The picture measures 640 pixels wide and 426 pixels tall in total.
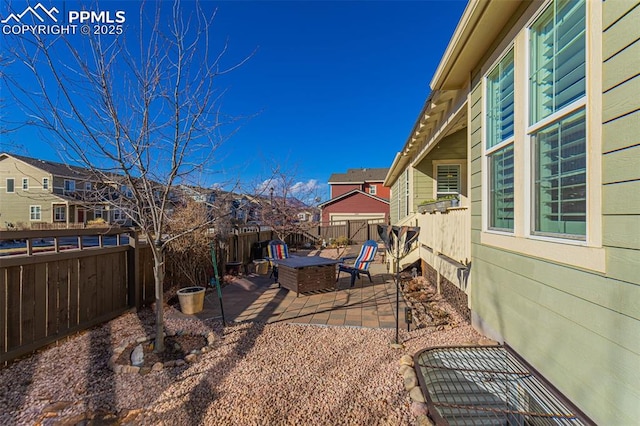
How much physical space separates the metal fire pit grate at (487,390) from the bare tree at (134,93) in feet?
9.68

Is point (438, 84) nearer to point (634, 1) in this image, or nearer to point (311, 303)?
point (634, 1)

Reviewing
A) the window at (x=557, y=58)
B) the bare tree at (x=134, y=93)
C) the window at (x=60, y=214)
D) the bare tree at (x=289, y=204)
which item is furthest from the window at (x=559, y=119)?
the window at (x=60, y=214)

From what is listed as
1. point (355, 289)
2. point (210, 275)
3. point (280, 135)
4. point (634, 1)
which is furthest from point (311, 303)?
point (280, 135)

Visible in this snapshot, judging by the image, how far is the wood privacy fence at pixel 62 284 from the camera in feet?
10.5

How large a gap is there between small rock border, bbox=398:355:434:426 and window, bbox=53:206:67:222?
31197mm

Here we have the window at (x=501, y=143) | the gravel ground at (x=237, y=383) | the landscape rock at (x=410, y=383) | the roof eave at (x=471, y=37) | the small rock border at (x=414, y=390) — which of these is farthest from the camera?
the window at (x=501, y=143)

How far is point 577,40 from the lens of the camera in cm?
207

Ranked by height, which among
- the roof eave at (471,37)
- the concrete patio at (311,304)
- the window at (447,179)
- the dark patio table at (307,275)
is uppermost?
the roof eave at (471,37)

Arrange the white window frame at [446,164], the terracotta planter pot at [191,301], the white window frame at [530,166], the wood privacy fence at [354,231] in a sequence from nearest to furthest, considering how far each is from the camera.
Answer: the white window frame at [530,166], the terracotta planter pot at [191,301], the white window frame at [446,164], the wood privacy fence at [354,231]

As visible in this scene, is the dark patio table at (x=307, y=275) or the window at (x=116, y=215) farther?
the dark patio table at (x=307, y=275)

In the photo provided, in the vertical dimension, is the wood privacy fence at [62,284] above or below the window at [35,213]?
below

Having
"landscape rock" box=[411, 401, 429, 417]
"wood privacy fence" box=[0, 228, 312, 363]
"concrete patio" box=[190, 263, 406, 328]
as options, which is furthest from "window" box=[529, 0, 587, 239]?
"wood privacy fence" box=[0, 228, 312, 363]

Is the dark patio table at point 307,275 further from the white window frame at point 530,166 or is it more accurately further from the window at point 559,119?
the window at point 559,119

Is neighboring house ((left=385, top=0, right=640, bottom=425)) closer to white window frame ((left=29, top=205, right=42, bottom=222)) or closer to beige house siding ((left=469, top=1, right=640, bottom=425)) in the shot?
beige house siding ((left=469, top=1, right=640, bottom=425))
